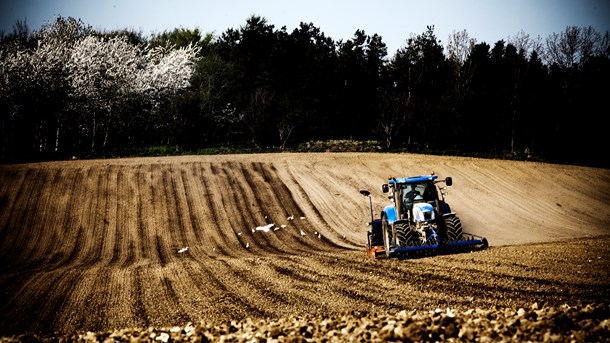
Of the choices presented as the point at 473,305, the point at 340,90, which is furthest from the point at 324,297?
the point at 340,90

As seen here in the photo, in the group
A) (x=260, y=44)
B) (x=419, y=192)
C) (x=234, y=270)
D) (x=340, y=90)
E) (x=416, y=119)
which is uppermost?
(x=260, y=44)

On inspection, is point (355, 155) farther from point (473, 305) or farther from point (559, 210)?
point (473, 305)

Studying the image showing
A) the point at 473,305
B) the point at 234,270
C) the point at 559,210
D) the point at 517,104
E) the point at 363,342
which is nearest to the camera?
the point at 363,342

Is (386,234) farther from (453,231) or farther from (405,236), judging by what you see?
(453,231)

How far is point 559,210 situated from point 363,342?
20656mm

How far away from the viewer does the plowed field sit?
9.58 m

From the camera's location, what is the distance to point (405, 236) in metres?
12.4

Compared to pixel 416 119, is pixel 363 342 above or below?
below

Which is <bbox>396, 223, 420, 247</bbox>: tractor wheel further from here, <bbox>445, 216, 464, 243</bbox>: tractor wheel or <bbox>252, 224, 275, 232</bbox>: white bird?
<bbox>252, 224, 275, 232</bbox>: white bird

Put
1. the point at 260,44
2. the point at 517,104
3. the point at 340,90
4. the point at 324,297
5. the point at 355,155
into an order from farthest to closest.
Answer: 1. the point at 260,44
2. the point at 340,90
3. the point at 517,104
4. the point at 355,155
5. the point at 324,297

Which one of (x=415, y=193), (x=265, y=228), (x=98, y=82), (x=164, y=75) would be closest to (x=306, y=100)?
(x=164, y=75)

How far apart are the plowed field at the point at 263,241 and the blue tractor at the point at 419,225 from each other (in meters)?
0.52

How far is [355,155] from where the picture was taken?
3045 centimetres

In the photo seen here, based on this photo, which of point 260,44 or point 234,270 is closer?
point 234,270
